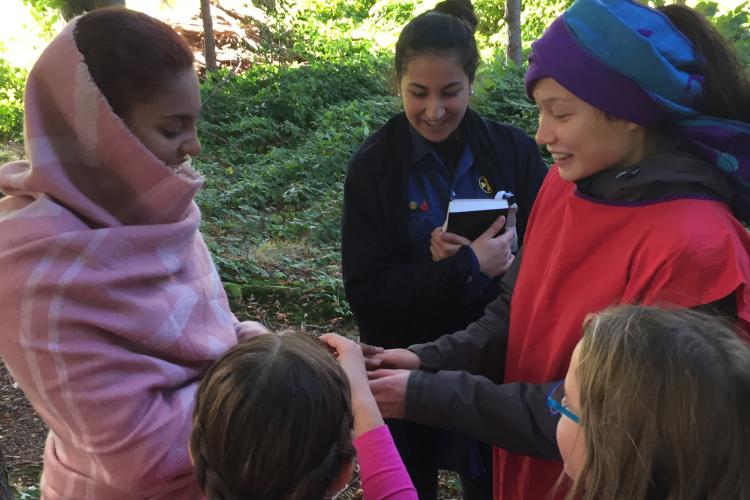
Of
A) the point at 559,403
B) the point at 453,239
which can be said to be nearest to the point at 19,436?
the point at 453,239

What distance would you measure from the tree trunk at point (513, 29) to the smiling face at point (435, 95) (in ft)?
32.6

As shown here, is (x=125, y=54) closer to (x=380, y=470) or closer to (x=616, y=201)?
(x=380, y=470)

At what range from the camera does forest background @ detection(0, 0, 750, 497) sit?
6504 mm

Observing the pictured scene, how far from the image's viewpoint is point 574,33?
5.93ft

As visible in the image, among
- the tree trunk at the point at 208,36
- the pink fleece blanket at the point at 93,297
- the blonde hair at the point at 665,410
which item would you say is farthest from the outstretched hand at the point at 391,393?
the tree trunk at the point at 208,36

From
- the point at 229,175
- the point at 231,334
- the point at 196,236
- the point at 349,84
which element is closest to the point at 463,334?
the point at 231,334

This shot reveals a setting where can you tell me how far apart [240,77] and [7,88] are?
4875mm

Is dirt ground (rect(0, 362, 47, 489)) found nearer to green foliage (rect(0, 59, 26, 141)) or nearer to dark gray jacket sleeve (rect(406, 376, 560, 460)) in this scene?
dark gray jacket sleeve (rect(406, 376, 560, 460))

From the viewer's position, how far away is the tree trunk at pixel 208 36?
14.2m

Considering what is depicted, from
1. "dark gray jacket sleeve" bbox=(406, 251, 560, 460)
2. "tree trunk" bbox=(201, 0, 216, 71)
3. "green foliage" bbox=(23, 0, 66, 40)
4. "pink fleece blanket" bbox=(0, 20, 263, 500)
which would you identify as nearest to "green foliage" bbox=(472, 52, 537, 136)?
"tree trunk" bbox=(201, 0, 216, 71)

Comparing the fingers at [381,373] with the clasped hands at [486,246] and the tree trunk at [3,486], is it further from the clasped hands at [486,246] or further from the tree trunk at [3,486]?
the tree trunk at [3,486]

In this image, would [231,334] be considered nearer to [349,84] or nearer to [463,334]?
[463,334]

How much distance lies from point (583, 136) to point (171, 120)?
1.14m

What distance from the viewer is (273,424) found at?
145 centimetres
